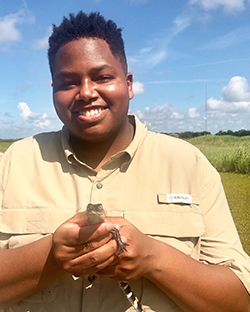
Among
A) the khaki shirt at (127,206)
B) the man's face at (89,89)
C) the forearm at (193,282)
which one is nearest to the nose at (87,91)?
the man's face at (89,89)

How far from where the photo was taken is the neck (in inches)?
98.3

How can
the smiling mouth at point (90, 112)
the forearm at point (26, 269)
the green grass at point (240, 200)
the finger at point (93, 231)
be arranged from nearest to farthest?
1. the finger at point (93, 231)
2. the forearm at point (26, 269)
3. the smiling mouth at point (90, 112)
4. the green grass at point (240, 200)

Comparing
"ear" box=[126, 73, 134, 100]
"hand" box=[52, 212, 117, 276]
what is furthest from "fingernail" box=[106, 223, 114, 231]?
"ear" box=[126, 73, 134, 100]

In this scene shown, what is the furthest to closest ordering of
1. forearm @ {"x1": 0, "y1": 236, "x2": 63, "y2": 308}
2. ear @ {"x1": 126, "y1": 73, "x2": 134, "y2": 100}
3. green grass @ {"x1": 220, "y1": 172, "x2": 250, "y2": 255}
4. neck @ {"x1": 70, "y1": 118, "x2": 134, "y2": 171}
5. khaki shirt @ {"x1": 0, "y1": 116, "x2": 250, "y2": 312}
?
green grass @ {"x1": 220, "y1": 172, "x2": 250, "y2": 255}
ear @ {"x1": 126, "y1": 73, "x2": 134, "y2": 100}
neck @ {"x1": 70, "y1": 118, "x2": 134, "y2": 171}
khaki shirt @ {"x1": 0, "y1": 116, "x2": 250, "y2": 312}
forearm @ {"x1": 0, "y1": 236, "x2": 63, "y2": 308}

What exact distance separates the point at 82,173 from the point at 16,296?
3.47 ft

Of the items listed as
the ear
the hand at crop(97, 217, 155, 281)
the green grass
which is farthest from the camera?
the green grass

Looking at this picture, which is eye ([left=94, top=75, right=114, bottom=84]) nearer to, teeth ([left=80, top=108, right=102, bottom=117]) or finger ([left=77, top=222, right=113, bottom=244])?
teeth ([left=80, top=108, right=102, bottom=117])

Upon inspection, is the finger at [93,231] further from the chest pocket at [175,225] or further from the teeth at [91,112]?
the teeth at [91,112]

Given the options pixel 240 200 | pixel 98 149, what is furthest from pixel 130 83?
pixel 240 200

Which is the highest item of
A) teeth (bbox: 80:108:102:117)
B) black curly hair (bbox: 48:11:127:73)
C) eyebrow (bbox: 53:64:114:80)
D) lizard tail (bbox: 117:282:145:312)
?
black curly hair (bbox: 48:11:127:73)

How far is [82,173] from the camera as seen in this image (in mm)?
2396

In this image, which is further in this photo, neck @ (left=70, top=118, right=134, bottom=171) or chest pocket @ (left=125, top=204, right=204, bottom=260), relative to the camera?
neck @ (left=70, top=118, right=134, bottom=171)

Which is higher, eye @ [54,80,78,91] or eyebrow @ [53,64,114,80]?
eyebrow @ [53,64,114,80]

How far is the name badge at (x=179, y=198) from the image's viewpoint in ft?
7.47
